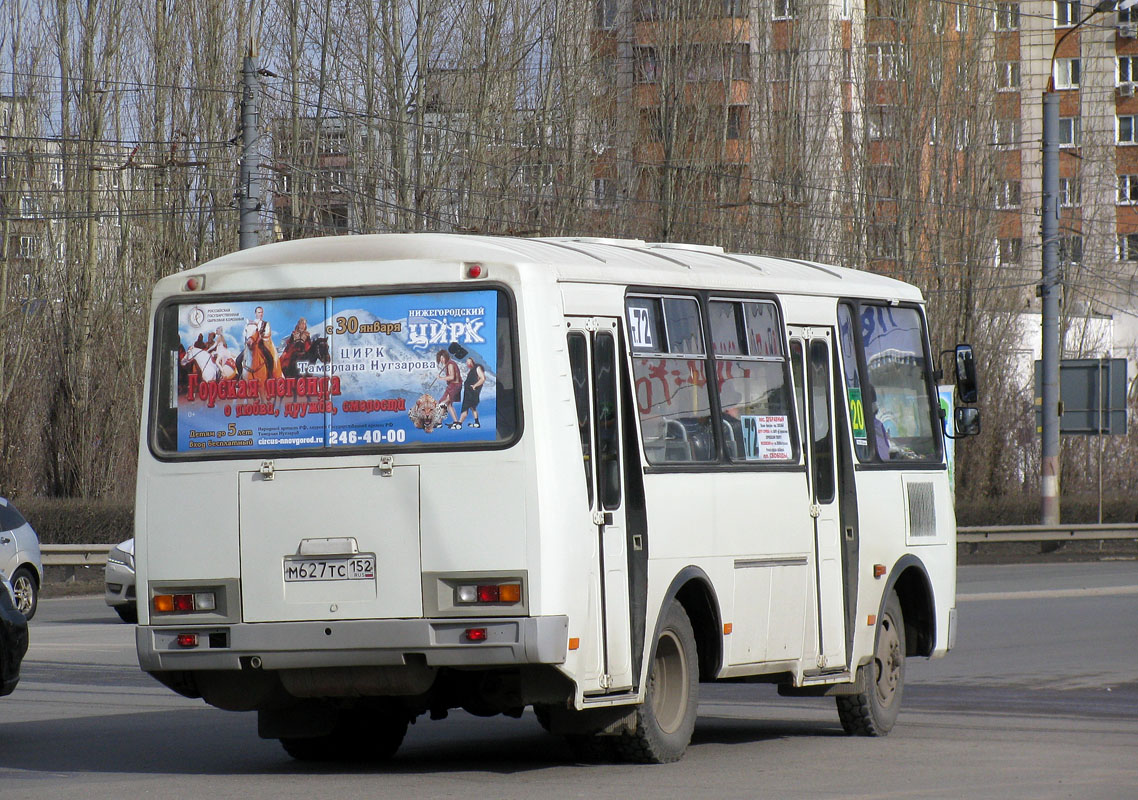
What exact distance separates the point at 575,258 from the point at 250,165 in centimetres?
1434

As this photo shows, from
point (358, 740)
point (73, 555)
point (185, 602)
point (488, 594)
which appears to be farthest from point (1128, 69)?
point (185, 602)

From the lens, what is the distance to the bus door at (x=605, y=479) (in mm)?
9219

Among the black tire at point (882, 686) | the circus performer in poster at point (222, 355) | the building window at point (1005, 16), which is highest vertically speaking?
the building window at point (1005, 16)

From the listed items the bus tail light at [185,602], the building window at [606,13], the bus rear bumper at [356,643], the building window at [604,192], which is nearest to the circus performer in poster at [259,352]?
the bus tail light at [185,602]

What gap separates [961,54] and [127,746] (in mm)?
36651

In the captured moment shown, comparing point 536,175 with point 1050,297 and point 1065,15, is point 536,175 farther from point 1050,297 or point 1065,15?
point 1065,15

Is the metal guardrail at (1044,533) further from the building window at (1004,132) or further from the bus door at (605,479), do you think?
the bus door at (605,479)

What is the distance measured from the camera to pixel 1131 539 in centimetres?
3600

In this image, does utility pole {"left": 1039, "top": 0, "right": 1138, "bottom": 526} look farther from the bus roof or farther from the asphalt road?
the bus roof

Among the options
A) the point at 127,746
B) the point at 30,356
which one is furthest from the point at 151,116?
the point at 127,746

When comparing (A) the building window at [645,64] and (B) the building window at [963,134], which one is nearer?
(A) the building window at [645,64]

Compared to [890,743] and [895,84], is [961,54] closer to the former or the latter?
[895,84]

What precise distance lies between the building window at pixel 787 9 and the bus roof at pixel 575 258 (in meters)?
32.5

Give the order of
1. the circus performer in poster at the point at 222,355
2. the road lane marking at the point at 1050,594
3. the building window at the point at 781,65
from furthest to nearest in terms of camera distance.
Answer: the building window at the point at 781,65
the road lane marking at the point at 1050,594
the circus performer in poster at the point at 222,355
